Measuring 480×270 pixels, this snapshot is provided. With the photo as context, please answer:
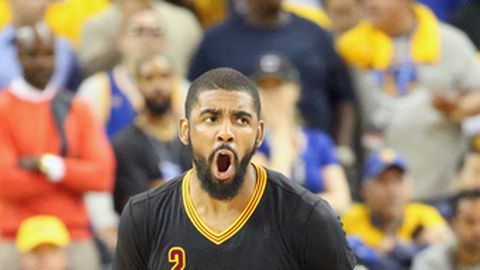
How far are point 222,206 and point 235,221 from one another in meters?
0.07

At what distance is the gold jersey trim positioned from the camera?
4754 mm

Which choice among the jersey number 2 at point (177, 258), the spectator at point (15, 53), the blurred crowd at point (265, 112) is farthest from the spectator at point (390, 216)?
the jersey number 2 at point (177, 258)

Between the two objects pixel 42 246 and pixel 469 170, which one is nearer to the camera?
pixel 42 246

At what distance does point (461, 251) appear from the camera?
26.3 feet

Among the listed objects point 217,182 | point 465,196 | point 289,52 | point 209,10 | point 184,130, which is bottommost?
point 465,196

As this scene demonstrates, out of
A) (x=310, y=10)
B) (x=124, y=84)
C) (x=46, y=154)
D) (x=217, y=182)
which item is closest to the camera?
(x=217, y=182)

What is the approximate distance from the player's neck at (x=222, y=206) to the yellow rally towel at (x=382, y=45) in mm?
4549

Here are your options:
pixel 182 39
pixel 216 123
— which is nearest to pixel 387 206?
pixel 182 39

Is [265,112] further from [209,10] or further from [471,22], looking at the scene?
[471,22]

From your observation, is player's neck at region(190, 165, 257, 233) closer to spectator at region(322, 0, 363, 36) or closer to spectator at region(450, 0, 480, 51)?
spectator at region(322, 0, 363, 36)

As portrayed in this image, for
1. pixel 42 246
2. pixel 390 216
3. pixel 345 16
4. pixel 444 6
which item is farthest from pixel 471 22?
pixel 42 246

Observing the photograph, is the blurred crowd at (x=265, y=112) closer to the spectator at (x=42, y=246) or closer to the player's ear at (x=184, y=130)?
the spectator at (x=42, y=246)

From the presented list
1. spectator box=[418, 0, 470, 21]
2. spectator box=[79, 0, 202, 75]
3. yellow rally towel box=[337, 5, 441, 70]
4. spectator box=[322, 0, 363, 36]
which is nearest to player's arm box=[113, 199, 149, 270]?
spectator box=[79, 0, 202, 75]

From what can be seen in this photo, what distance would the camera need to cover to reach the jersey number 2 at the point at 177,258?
4.74 m
